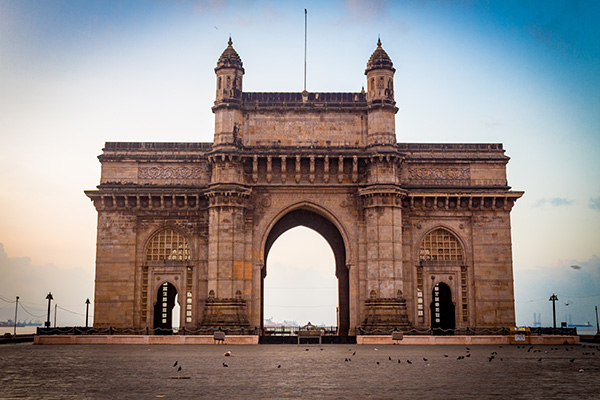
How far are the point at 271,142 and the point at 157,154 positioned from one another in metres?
7.36

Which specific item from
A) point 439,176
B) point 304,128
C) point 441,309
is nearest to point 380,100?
point 304,128

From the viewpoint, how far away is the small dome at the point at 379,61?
43.3 metres

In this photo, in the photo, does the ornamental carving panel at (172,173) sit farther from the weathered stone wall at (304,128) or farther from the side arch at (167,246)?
the weathered stone wall at (304,128)

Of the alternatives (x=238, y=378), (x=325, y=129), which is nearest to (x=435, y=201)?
(x=325, y=129)

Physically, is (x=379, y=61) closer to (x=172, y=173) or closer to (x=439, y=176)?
(x=439, y=176)

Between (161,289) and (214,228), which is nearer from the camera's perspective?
(214,228)

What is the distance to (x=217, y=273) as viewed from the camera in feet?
135

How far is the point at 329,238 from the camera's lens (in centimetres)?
4903

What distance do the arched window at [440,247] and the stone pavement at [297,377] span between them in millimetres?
16069

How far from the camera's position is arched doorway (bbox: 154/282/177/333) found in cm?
4514

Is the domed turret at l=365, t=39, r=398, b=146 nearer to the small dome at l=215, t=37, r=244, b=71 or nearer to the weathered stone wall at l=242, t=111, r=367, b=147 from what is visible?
Result: the weathered stone wall at l=242, t=111, r=367, b=147

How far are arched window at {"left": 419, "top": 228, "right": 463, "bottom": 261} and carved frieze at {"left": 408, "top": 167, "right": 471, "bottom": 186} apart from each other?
10.1ft

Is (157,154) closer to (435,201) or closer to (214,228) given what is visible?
(214,228)

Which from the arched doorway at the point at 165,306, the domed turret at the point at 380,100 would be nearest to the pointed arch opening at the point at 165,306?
the arched doorway at the point at 165,306
